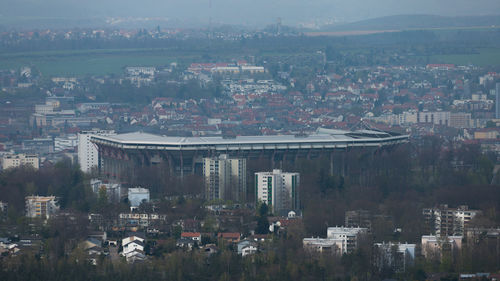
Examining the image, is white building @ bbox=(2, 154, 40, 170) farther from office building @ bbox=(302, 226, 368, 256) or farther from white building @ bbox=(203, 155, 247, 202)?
office building @ bbox=(302, 226, 368, 256)

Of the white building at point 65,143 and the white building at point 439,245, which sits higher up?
the white building at point 439,245

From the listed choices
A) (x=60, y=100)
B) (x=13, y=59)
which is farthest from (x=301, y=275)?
(x=13, y=59)

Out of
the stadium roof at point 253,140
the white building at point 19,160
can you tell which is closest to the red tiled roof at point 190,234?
the stadium roof at point 253,140

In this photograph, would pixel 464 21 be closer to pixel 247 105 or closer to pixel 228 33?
pixel 228 33

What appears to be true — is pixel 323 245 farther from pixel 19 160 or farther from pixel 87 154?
pixel 19 160

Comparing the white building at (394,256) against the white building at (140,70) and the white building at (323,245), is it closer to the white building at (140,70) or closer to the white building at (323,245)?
the white building at (323,245)

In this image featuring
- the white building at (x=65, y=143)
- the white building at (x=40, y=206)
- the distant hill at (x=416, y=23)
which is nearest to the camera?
the white building at (x=40, y=206)

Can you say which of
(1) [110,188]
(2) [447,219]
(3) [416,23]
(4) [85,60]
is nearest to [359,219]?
(2) [447,219]
